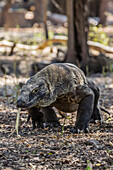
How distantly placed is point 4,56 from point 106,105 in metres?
6.15

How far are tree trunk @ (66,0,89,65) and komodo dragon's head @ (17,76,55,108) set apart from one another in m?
5.36

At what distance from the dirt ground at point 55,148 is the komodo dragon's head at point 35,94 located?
0.40m

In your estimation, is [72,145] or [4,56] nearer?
[72,145]

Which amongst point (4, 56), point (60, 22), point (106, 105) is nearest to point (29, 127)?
point (106, 105)

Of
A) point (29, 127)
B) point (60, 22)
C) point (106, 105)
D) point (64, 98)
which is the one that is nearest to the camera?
point (64, 98)

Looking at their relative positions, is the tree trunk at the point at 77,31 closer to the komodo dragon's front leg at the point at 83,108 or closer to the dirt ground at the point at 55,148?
the dirt ground at the point at 55,148

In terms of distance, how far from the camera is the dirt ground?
280cm

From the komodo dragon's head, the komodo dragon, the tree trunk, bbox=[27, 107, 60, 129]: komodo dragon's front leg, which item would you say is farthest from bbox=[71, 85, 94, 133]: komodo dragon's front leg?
the tree trunk

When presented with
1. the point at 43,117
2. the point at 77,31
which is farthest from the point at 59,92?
the point at 77,31

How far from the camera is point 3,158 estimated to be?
9.57ft

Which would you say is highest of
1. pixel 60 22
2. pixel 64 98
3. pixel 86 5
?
pixel 86 5

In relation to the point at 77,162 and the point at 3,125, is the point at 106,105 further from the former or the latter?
the point at 77,162

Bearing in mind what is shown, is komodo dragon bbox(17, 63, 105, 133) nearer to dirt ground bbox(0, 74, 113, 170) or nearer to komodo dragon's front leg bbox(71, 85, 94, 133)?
komodo dragon's front leg bbox(71, 85, 94, 133)

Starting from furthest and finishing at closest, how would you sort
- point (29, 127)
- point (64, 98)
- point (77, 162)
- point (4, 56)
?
point (4, 56) < point (29, 127) < point (64, 98) < point (77, 162)
